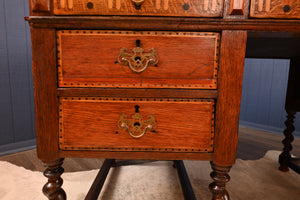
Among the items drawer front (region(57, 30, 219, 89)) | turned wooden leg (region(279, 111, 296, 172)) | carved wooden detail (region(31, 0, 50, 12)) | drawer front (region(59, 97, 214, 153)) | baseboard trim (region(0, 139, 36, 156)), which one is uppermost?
carved wooden detail (region(31, 0, 50, 12))

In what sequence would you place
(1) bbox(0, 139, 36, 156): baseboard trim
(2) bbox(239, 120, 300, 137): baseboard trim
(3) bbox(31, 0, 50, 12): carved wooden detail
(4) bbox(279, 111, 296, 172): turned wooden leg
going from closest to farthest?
(3) bbox(31, 0, 50, 12): carved wooden detail → (4) bbox(279, 111, 296, 172): turned wooden leg → (1) bbox(0, 139, 36, 156): baseboard trim → (2) bbox(239, 120, 300, 137): baseboard trim

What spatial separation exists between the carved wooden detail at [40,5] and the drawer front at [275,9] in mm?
644

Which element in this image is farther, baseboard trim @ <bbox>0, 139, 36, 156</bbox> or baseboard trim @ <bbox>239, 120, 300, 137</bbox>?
baseboard trim @ <bbox>239, 120, 300, 137</bbox>

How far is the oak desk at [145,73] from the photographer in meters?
0.67

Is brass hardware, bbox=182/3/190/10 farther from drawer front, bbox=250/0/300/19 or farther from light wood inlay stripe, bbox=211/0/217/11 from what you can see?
drawer front, bbox=250/0/300/19

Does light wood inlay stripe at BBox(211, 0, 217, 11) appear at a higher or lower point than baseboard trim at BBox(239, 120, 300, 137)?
higher

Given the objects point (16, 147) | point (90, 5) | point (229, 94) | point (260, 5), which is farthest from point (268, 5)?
point (16, 147)

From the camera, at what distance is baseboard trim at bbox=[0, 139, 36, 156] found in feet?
6.05

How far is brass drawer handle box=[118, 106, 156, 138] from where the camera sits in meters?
0.71

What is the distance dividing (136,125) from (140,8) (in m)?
0.39

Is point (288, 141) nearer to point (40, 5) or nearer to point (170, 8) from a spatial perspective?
point (170, 8)

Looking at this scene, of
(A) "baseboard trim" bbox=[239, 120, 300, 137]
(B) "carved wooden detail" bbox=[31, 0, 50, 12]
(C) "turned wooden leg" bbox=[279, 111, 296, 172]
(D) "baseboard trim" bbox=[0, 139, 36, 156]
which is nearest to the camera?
(B) "carved wooden detail" bbox=[31, 0, 50, 12]

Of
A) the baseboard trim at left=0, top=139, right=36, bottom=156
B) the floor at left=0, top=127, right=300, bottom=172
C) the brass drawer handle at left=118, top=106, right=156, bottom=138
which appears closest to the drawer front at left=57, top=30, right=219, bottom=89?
the brass drawer handle at left=118, top=106, right=156, bottom=138

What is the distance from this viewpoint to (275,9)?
0.66 meters
